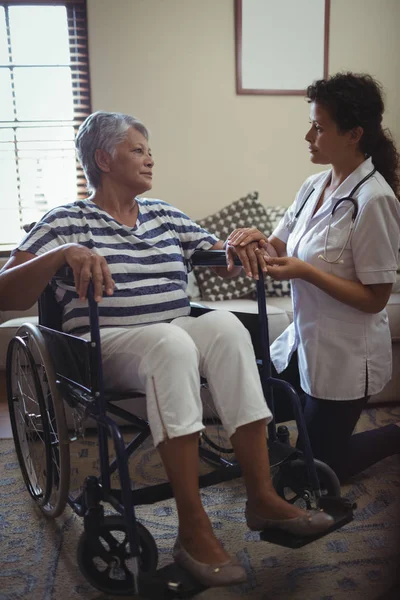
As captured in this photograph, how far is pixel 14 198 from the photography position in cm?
327

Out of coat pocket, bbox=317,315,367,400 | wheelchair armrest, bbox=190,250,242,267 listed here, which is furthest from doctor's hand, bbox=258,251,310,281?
coat pocket, bbox=317,315,367,400

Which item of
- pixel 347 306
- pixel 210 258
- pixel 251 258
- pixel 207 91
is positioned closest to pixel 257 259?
pixel 251 258

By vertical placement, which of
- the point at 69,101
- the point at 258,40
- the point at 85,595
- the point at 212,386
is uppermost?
the point at 258,40

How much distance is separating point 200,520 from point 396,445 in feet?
3.03

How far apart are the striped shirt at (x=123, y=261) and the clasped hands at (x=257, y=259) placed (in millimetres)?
194

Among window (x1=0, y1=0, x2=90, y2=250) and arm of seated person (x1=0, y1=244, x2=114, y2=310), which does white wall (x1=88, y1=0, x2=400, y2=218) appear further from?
arm of seated person (x1=0, y1=244, x2=114, y2=310)

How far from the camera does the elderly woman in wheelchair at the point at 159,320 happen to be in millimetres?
1153

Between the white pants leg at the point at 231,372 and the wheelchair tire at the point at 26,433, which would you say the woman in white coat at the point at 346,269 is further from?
the wheelchair tire at the point at 26,433

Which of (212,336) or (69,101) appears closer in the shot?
(212,336)

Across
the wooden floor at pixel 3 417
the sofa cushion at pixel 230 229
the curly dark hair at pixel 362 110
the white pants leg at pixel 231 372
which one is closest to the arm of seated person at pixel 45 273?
the white pants leg at pixel 231 372

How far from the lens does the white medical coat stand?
1567 mm

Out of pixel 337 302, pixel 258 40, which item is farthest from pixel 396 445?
pixel 258 40

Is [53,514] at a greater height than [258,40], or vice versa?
[258,40]

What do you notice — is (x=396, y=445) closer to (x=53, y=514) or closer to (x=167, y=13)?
(x=53, y=514)
